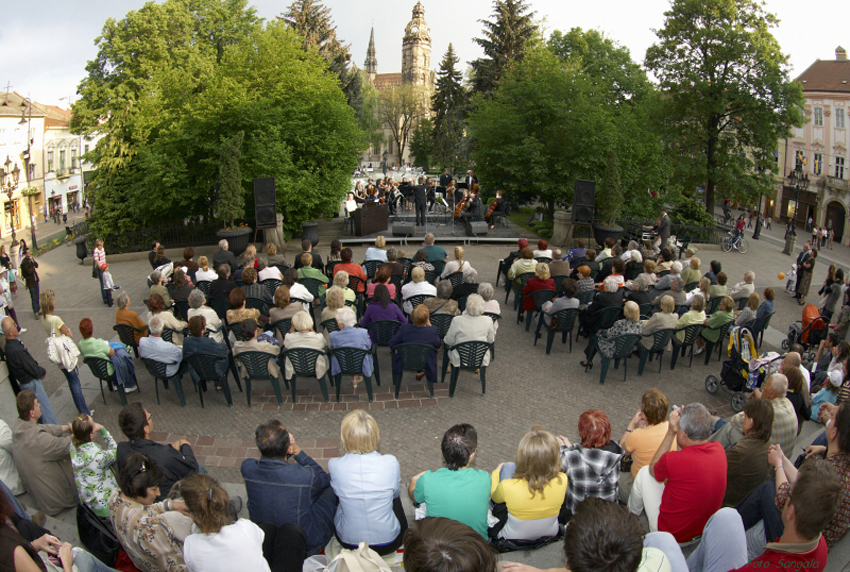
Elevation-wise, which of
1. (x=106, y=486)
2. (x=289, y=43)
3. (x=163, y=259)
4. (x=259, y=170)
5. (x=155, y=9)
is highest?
(x=155, y=9)

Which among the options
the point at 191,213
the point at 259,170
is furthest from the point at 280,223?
the point at 191,213

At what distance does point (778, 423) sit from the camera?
15.1ft

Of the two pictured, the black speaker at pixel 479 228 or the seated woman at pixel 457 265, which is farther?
the black speaker at pixel 479 228

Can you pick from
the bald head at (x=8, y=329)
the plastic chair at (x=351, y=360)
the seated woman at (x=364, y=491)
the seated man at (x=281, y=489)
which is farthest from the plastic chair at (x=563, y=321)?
the bald head at (x=8, y=329)

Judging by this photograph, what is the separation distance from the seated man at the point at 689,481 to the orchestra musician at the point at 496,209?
15.9m

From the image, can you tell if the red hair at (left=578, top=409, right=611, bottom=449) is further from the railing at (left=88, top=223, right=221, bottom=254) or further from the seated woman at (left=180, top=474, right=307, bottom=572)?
the railing at (left=88, top=223, right=221, bottom=254)

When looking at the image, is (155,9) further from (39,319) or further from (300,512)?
(300,512)

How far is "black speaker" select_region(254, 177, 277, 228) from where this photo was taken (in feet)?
50.2

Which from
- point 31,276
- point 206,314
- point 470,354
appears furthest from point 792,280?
point 31,276

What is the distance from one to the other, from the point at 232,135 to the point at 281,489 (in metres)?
15.6

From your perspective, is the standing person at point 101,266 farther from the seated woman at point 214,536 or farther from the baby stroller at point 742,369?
the baby stroller at point 742,369

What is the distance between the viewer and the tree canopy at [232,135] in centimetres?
1714

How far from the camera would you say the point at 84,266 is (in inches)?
679

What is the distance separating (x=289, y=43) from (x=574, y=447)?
1794 centimetres
